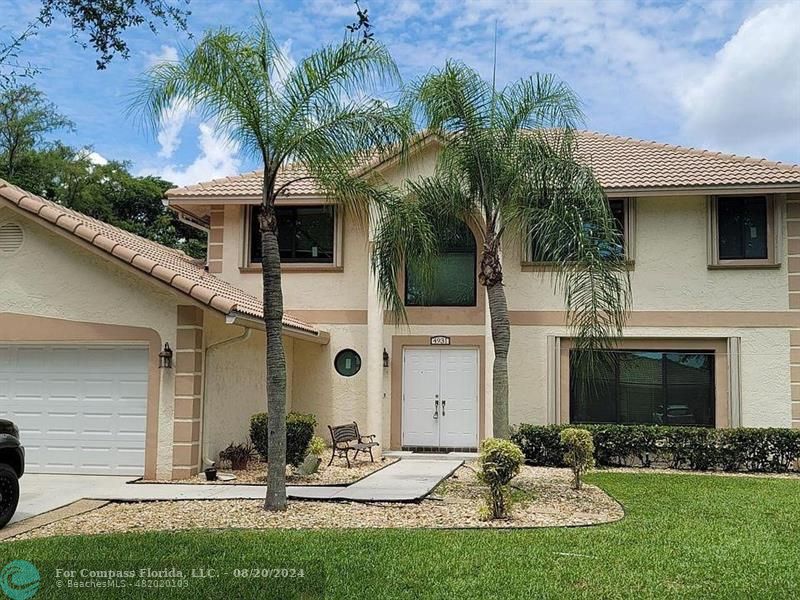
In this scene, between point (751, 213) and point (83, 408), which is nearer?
point (83, 408)

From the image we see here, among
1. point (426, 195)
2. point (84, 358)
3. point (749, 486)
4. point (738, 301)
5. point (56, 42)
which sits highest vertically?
point (56, 42)

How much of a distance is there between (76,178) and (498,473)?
37.6 meters

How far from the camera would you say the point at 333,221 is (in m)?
17.7

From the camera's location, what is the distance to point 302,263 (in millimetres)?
17750

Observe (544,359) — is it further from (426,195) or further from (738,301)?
(426,195)

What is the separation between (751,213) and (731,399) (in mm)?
4095

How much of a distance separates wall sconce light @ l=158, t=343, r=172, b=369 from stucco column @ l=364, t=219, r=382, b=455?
200 inches

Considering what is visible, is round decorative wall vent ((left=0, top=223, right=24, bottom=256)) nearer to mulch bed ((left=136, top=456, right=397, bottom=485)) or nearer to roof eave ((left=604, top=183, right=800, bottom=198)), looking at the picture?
mulch bed ((left=136, top=456, right=397, bottom=485))

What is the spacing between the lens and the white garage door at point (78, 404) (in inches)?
518

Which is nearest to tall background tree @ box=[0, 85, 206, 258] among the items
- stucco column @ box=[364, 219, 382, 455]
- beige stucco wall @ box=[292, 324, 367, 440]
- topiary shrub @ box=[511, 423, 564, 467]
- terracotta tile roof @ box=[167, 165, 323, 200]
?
terracotta tile roof @ box=[167, 165, 323, 200]

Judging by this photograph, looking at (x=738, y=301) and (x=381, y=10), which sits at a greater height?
(x=381, y=10)

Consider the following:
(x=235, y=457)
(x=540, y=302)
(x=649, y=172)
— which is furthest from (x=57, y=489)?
(x=649, y=172)

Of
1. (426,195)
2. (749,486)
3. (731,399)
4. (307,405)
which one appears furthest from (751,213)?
(307,405)

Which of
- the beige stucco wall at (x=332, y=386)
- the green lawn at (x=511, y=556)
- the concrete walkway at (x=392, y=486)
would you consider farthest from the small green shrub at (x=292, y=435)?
the green lawn at (x=511, y=556)
